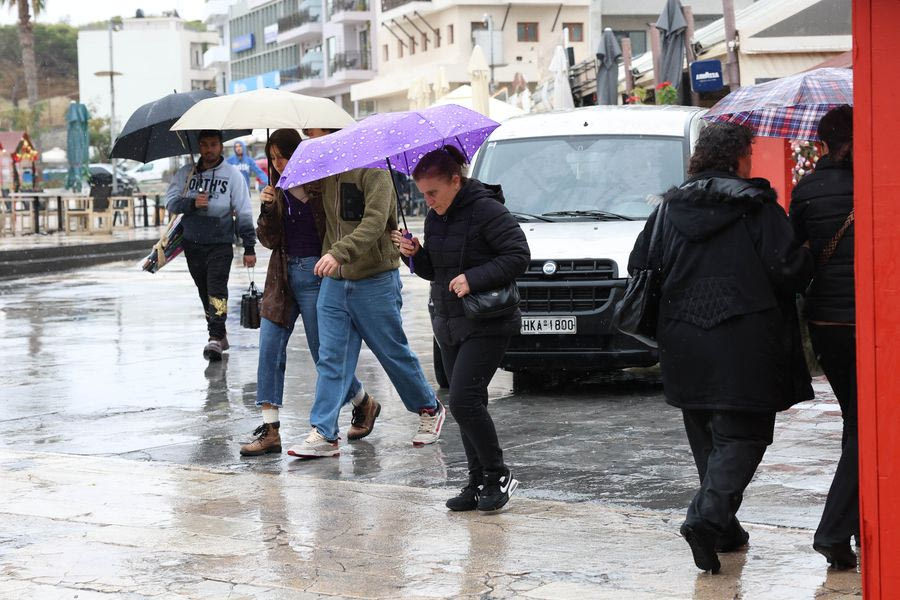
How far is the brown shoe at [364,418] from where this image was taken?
9.28 meters

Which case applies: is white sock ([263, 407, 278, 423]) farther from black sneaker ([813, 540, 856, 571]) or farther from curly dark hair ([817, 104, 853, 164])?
curly dark hair ([817, 104, 853, 164])

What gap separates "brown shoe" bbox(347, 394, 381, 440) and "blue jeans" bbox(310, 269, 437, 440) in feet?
2.03

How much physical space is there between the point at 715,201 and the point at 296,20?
9546 centimetres

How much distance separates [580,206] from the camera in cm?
1157

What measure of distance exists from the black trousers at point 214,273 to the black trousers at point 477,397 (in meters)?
6.46

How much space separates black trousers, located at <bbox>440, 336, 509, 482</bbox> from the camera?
7.05 meters

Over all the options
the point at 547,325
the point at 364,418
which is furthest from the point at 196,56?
the point at 364,418

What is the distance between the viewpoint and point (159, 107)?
12812mm

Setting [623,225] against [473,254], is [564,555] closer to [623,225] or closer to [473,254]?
[473,254]

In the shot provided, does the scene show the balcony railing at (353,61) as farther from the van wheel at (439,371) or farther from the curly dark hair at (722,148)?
the curly dark hair at (722,148)

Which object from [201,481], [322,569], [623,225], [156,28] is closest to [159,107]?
[623,225]

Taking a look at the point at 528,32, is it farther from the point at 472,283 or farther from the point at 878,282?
the point at 878,282

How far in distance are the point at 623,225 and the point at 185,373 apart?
12.5 feet

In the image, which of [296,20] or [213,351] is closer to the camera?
[213,351]
